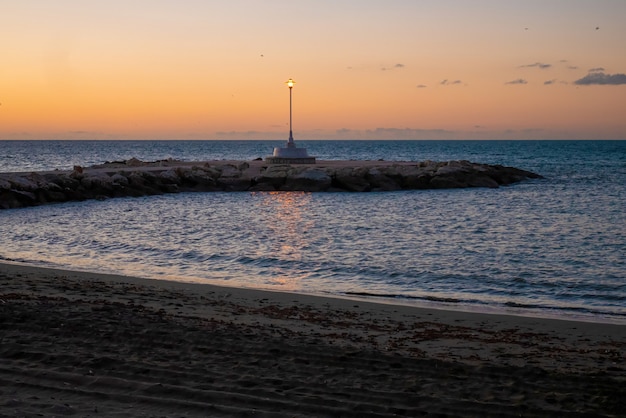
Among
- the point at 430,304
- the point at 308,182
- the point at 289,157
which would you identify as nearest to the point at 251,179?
the point at 308,182

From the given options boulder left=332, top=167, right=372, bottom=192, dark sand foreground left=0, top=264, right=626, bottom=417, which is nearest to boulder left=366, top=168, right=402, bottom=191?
boulder left=332, top=167, right=372, bottom=192

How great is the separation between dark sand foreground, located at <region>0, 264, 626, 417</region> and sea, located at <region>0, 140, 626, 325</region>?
89.1 inches

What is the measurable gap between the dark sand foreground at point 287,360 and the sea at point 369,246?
2264 millimetres

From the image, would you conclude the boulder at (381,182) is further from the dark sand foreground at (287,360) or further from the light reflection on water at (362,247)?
the dark sand foreground at (287,360)

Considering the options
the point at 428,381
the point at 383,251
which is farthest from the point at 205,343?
the point at 383,251

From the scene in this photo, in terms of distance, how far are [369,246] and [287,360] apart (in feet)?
37.9

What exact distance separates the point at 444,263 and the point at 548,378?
9.01 metres

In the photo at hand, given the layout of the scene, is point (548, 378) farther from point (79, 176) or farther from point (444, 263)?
point (79, 176)

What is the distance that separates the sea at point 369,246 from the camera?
1297cm

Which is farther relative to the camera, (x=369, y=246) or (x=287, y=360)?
(x=369, y=246)

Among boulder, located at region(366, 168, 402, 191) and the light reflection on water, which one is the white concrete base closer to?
boulder, located at region(366, 168, 402, 191)

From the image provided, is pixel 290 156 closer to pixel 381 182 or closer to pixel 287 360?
pixel 381 182

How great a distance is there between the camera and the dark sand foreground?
19.3ft

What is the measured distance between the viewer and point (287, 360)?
285 inches
